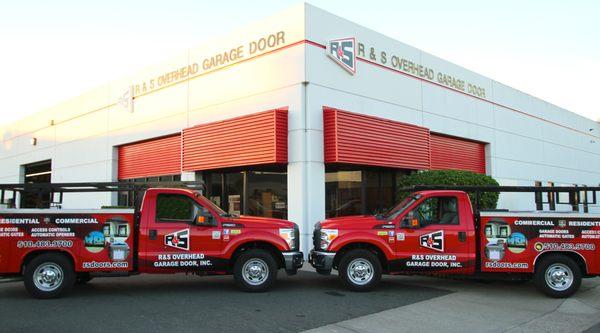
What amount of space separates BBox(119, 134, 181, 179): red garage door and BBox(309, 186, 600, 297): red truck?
37.0ft

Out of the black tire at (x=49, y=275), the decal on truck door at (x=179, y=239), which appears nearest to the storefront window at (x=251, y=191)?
the decal on truck door at (x=179, y=239)

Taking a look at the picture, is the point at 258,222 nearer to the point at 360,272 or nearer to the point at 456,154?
the point at 360,272

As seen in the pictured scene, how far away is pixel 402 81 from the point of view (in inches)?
691

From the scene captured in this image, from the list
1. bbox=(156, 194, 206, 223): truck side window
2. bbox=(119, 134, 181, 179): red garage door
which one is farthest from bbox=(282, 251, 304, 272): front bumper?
bbox=(119, 134, 181, 179): red garage door

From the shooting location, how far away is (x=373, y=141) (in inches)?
605

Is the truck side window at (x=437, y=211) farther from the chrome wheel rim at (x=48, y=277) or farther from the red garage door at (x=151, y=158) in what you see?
the red garage door at (x=151, y=158)

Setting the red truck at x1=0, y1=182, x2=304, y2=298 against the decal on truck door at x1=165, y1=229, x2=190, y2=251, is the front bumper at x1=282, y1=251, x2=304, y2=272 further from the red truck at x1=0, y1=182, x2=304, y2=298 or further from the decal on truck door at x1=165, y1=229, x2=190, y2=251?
the decal on truck door at x1=165, y1=229, x2=190, y2=251

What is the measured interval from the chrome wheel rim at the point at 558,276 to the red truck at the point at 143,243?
4.62 metres

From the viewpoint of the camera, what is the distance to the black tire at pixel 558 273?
9047mm

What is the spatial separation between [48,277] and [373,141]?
980 cm

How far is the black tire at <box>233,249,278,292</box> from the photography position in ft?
30.0

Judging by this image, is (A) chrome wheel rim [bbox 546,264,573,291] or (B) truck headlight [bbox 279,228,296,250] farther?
(B) truck headlight [bbox 279,228,296,250]

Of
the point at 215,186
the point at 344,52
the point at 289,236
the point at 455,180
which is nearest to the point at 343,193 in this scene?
the point at 455,180

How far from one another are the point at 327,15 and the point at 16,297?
11.0 metres
